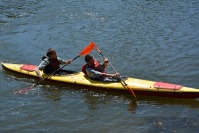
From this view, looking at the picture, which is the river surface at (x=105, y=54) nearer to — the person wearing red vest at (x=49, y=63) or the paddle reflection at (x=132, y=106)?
the paddle reflection at (x=132, y=106)

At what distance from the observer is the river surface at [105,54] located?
28.3 feet

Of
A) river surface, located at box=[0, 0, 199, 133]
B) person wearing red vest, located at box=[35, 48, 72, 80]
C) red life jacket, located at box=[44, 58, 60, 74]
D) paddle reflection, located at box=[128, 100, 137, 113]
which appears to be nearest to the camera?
river surface, located at box=[0, 0, 199, 133]

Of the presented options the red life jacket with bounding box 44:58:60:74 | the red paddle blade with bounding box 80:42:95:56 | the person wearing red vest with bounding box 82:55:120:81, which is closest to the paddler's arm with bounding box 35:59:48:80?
the red life jacket with bounding box 44:58:60:74

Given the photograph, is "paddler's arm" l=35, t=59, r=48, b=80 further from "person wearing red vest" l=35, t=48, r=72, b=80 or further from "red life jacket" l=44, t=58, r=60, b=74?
A: "red life jacket" l=44, t=58, r=60, b=74

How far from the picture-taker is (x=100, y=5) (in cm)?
2023

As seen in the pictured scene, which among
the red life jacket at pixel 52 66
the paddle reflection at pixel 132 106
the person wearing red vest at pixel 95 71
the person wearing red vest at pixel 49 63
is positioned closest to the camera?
the paddle reflection at pixel 132 106

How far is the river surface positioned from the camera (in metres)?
8.64

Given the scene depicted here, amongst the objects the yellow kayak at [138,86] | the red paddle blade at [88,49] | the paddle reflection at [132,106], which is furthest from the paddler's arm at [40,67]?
the paddle reflection at [132,106]

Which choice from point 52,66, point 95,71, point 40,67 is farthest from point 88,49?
point 40,67

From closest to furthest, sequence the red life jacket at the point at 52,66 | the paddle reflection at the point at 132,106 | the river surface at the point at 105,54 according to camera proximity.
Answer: the river surface at the point at 105,54
the paddle reflection at the point at 132,106
the red life jacket at the point at 52,66

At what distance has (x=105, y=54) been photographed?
13.2 metres

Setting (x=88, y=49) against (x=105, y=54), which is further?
(x=105, y=54)

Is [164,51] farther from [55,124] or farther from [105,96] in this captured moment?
[55,124]

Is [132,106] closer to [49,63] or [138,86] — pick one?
[138,86]
